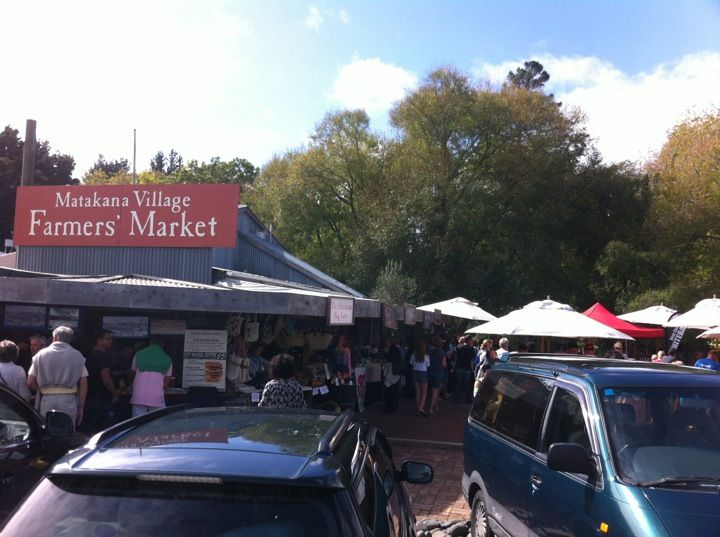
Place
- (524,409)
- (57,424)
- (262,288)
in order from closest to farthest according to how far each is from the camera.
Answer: (57,424)
(524,409)
(262,288)

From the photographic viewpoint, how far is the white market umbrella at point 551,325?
35.9 feet

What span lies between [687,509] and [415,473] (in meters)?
1.54

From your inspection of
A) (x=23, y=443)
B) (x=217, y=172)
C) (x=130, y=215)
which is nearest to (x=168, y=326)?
(x=130, y=215)

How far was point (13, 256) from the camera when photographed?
16.5m

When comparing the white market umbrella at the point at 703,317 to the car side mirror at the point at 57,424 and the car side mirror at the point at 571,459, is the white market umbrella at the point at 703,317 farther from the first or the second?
the car side mirror at the point at 57,424

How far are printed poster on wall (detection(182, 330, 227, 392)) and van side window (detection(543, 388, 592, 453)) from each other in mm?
5585

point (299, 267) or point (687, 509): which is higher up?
point (299, 267)

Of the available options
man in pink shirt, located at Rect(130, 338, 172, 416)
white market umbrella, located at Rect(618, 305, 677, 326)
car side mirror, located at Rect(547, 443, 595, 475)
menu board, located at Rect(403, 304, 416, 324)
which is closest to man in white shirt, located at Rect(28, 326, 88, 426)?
man in pink shirt, located at Rect(130, 338, 172, 416)

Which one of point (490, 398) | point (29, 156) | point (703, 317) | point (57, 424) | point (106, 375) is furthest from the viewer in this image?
point (29, 156)

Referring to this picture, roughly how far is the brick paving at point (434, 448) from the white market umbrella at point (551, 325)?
82.0 inches

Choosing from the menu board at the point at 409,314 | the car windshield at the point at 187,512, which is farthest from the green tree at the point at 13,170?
the car windshield at the point at 187,512

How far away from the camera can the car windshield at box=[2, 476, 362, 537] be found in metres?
2.28

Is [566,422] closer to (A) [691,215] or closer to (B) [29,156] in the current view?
(B) [29,156]

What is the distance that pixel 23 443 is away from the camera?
4598mm
